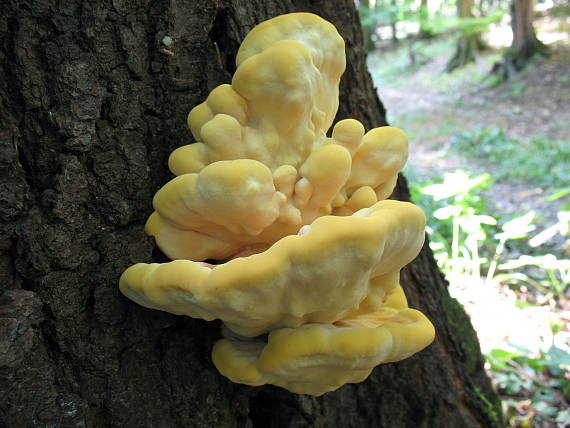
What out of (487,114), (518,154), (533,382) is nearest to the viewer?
(533,382)

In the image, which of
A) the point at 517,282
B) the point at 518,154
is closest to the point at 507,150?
the point at 518,154

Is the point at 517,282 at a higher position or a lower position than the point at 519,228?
lower

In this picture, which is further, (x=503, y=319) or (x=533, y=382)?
(x=503, y=319)

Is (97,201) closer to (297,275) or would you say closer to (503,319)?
(297,275)

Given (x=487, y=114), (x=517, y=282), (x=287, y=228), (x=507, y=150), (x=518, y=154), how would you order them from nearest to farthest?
1. (x=287, y=228)
2. (x=517, y=282)
3. (x=518, y=154)
4. (x=507, y=150)
5. (x=487, y=114)

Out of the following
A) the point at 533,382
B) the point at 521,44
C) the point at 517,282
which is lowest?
the point at 521,44

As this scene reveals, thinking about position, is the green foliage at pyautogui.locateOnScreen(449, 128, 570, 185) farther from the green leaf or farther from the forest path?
the green leaf

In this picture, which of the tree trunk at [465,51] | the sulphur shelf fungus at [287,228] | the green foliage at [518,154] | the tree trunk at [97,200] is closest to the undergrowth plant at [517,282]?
the green foliage at [518,154]
